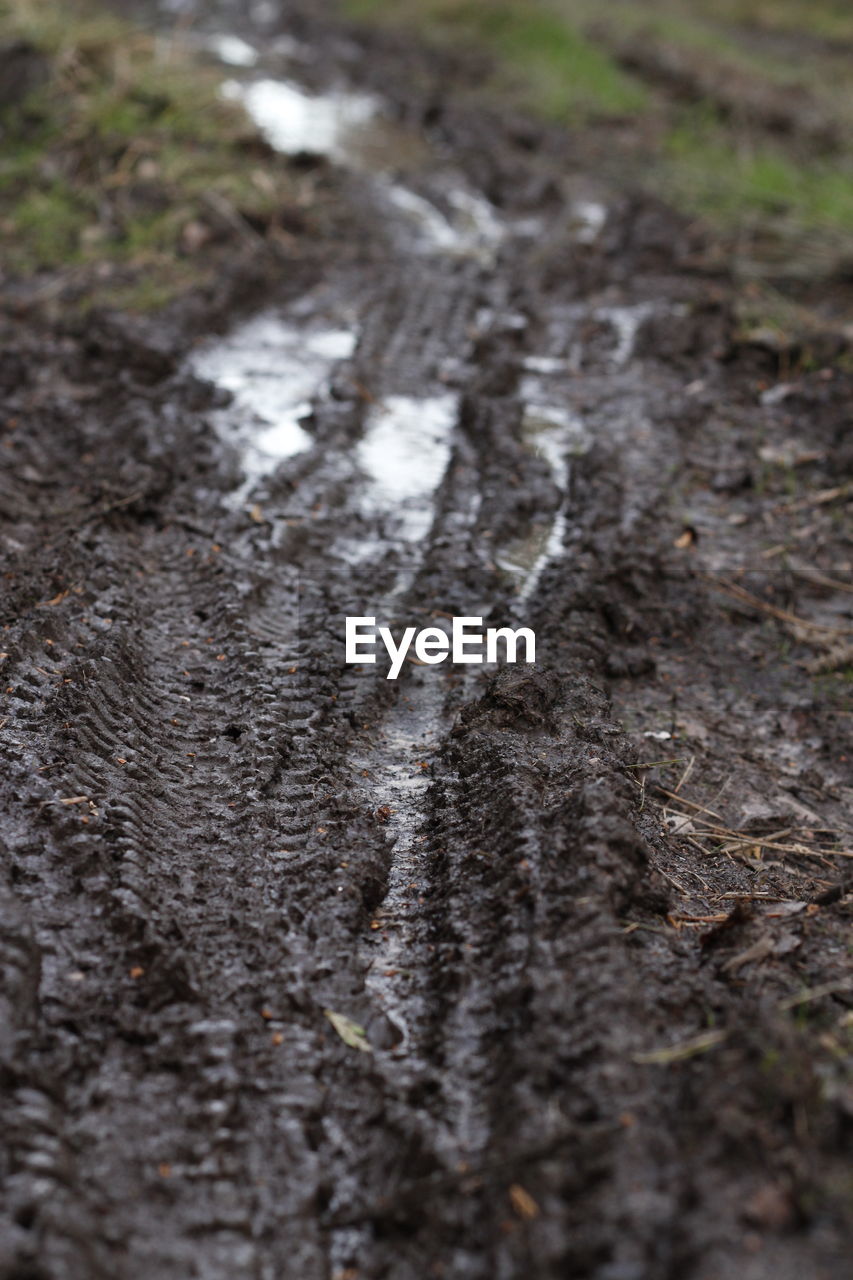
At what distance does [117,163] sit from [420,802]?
21.2 feet

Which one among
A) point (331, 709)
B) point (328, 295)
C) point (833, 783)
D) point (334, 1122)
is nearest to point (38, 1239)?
point (334, 1122)

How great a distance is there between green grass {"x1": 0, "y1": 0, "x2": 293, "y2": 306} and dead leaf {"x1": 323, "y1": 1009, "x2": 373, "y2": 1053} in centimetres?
515

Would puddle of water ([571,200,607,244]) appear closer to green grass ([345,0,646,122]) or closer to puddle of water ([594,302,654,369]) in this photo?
puddle of water ([594,302,654,369])

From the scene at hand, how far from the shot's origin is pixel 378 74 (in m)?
12.9

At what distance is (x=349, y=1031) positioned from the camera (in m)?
2.79

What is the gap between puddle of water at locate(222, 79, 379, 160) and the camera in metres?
10.1

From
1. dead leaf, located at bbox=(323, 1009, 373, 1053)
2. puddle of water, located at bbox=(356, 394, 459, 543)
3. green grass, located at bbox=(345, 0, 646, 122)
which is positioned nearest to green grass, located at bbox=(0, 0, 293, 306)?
puddle of water, located at bbox=(356, 394, 459, 543)

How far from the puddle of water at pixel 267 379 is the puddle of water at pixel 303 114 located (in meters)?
3.37

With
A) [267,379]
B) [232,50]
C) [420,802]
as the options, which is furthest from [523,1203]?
[232,50]

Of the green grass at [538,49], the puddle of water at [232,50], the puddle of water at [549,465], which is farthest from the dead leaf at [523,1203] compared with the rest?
the puddle of water at [232,50]

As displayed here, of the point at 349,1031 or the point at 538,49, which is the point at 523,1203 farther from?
the point at 538,49

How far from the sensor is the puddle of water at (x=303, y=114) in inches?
397

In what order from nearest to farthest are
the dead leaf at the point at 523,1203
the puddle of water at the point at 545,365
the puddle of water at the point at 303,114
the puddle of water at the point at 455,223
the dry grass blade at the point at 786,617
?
the dead leaf at the point at 523,1203 < the dry grass blade at the point at 786,617 < the puddle of water at the point at 545,365 < the puddle of water at the point at 455,223 < the puddle of water at the point at 303,114

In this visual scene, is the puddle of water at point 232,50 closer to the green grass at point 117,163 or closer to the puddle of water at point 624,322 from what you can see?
the green grass at point 117,163
